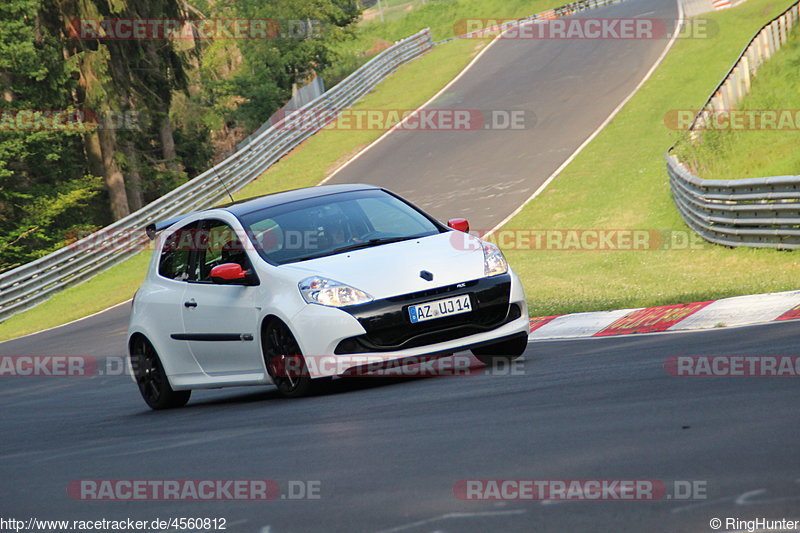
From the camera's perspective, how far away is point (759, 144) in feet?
77.7

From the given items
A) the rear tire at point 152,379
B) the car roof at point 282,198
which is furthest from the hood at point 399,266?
the rear tire at point 152,379

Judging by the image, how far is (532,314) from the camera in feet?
44.1

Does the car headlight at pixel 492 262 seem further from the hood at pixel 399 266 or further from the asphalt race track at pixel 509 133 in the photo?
the asphalt race track at pixel 509 133

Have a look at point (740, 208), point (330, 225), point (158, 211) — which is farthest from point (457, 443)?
point (158, 211)

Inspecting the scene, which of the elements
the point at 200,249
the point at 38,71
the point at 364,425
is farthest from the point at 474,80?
the point at 364,425

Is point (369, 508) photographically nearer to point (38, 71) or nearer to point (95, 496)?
point (95, 496)

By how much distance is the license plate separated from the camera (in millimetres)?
8469

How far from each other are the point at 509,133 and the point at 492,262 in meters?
25.8

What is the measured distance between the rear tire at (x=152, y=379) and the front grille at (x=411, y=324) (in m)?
2.49

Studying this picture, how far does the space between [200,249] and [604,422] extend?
504 centimetres

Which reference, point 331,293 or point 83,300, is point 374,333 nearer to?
point 331,293

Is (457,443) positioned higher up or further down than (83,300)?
higher up

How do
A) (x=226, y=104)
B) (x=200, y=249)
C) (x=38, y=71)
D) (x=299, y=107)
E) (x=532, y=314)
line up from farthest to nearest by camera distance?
(x=226, y=104), (x=299, y=107), (x=38, y=71), (x=532, y=314), (x=200, y=249)

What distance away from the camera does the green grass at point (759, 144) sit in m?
21.5
